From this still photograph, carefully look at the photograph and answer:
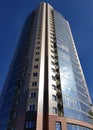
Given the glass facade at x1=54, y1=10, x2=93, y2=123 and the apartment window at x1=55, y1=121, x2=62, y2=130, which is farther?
the glass facade at x1=54, y1=10, x2=93, y2=123

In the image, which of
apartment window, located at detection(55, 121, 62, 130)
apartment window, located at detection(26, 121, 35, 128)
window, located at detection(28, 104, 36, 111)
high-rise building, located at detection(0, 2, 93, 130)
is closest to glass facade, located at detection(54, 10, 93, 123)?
high-rise building, located at detection(0, 2, 93, 130)

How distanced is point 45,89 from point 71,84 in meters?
10.9

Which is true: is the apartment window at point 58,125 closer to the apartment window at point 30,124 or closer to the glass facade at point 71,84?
the glass facade at point 71,84

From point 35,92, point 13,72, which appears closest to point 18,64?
point 13,72

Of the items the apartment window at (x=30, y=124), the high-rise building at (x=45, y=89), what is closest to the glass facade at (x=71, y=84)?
the high-rise building at (x=45, y=89)

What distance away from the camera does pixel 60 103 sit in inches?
2243

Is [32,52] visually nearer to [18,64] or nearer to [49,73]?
[18,64]

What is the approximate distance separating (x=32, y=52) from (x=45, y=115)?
28175mm

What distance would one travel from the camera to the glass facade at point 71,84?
5762 centimetres

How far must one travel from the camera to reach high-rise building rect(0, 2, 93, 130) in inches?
2018

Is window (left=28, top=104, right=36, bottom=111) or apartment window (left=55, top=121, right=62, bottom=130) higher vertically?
window (left=28, top=104, right=36, bottom=111)

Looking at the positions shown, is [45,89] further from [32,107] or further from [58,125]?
[58,125]

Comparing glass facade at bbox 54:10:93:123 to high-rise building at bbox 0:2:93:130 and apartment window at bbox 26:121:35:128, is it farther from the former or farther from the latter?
apartment window at bbox 26:121:35:128

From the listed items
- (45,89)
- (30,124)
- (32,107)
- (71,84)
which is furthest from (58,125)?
(71,84)
